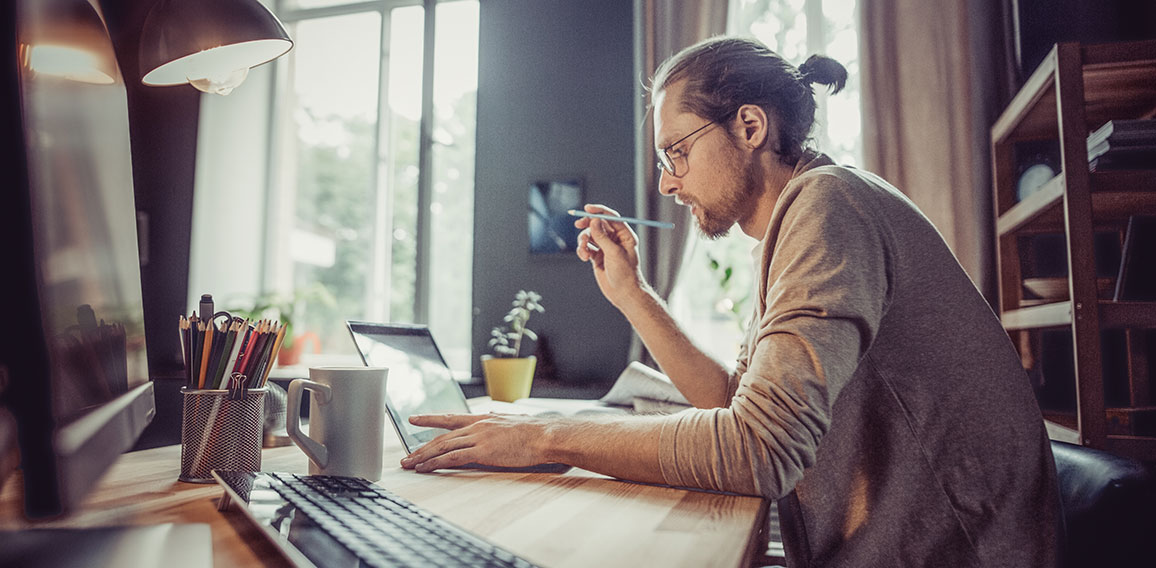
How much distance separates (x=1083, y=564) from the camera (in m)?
0.68

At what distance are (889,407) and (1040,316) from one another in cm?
142

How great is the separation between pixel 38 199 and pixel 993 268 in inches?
118

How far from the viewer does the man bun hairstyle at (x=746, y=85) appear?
123cm

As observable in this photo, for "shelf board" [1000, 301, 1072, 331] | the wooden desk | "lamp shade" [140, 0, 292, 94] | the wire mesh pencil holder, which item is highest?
"lamp shade" [140, 0, 292, 94]

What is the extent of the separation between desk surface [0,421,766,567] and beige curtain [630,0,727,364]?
2.18 metres

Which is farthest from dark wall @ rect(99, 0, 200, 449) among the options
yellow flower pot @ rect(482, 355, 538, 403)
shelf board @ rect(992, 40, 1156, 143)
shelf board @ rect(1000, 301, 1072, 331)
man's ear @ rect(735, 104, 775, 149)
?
shelf board @ rect(992, 40, 1156, 143)

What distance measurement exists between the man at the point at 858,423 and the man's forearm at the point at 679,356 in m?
0.40

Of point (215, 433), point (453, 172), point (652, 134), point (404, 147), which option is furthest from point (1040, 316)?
point (404, 147)

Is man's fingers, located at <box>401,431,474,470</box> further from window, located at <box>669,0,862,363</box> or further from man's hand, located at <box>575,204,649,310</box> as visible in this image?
window, located at <box>669,0,862,363</box>

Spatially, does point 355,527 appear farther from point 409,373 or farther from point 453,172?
point 453,172

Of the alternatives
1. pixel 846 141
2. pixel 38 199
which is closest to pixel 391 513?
pixel 38 199

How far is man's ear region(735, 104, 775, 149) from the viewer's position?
48.0 inches

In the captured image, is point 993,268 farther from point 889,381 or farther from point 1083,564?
point 1083,564

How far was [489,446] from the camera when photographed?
2.84ft
